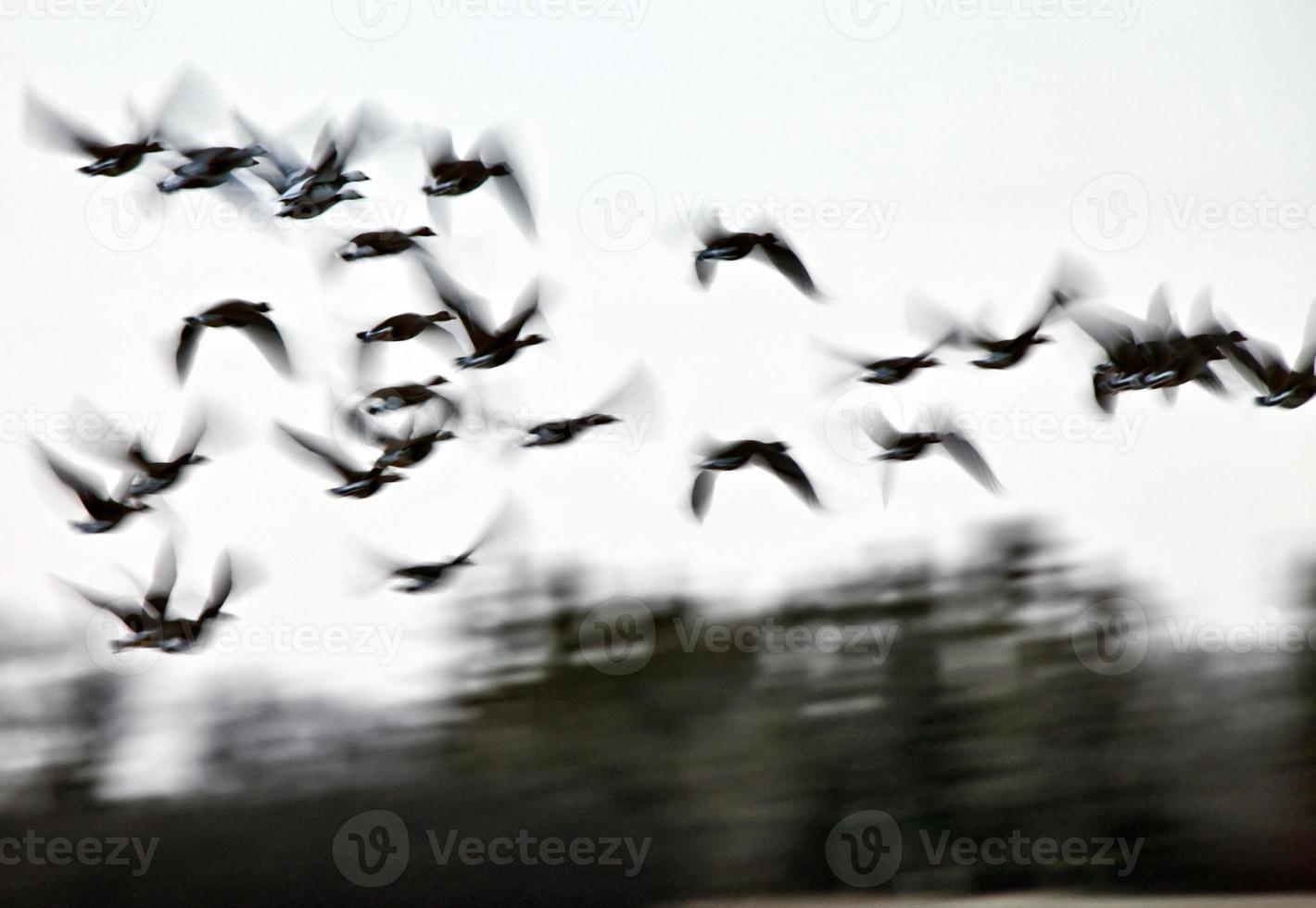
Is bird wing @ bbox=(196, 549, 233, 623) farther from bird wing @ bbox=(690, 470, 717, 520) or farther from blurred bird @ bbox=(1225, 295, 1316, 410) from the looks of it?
blurred bird @ bbox=(1225, 295, 1316, 410)

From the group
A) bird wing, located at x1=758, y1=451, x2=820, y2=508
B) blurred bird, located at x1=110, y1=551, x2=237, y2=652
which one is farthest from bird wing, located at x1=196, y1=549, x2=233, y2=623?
bird wing, located at x1=758, y1=451, x2=820, y2=508

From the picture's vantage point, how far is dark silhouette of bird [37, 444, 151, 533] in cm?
333

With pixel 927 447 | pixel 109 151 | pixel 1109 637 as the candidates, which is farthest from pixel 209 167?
pixel 1109 637

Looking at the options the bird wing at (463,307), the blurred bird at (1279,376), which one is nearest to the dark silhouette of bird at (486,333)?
the bird wing at (463,307)

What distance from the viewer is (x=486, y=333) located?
10.5ft

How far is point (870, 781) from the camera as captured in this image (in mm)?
4660

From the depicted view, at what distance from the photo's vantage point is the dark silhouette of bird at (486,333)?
3.13 metres

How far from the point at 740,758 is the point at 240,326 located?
2.47 meters

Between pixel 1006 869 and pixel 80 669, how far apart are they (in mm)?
3705

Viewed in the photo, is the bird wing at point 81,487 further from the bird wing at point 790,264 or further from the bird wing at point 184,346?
the bird wing at point 790,264

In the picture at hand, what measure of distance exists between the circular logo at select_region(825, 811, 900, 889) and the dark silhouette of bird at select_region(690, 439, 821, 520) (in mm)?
1615

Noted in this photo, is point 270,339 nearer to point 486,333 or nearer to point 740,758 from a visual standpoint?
point 486,333

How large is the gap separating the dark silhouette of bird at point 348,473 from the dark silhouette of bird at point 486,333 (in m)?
0.38

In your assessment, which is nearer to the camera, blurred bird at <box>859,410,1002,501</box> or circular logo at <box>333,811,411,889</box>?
blurred bird at <box>859,410,1002,501</box>
